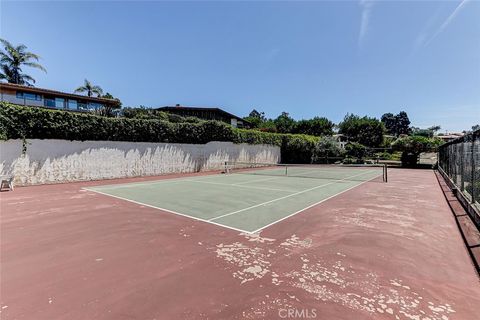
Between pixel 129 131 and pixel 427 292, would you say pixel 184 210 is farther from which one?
pixel 129 131

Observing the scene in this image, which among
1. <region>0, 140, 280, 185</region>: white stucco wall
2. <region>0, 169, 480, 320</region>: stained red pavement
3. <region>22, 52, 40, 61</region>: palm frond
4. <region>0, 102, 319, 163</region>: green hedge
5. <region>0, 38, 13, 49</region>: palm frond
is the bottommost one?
<region>0, 169, 480, 320</region>: stained red pavement

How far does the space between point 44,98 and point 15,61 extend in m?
9.87

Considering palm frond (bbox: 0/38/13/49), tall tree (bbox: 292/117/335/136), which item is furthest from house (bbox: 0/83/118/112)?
tall tree (bbox: 292/117/335/136)

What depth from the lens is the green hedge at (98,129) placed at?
Answer: 12.7m

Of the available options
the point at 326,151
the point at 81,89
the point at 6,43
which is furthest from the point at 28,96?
the point at 326,151

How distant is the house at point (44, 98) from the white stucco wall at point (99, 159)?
15.3 metres

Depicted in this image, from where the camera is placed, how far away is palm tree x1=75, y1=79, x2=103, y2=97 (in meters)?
39.8

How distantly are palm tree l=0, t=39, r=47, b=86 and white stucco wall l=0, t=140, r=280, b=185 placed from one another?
27122 mm

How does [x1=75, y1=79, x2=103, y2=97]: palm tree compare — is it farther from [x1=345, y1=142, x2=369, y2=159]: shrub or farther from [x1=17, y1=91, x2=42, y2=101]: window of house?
[x1=345, y1=142, x2=369, y2=159]: shrub

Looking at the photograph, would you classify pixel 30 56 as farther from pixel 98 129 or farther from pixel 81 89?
pixel 98 129

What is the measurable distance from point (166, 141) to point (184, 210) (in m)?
13.1

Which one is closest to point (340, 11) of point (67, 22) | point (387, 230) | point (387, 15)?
point (387, 15)

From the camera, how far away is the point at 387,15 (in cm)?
1130

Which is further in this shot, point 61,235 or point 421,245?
point 61,235
